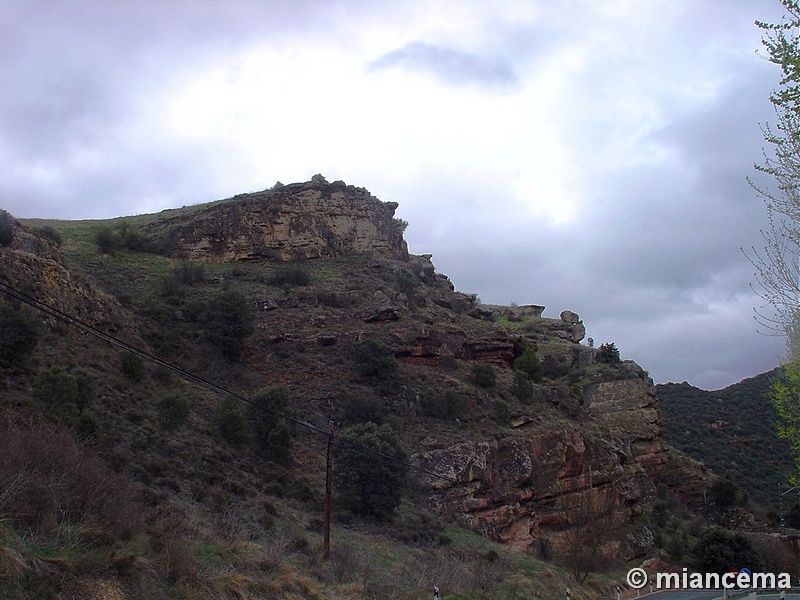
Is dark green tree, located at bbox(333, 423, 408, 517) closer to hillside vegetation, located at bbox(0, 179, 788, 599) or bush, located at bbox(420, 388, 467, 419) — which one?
hillside vegetation, located at bbox(0, 179, 788, 599)

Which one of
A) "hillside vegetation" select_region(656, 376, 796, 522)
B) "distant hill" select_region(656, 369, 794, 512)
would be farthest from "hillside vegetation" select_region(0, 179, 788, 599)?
"distant hill" select_region(656, 369, 794, 512)

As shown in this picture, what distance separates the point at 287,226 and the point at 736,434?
48376 mm

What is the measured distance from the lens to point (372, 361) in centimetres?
3822

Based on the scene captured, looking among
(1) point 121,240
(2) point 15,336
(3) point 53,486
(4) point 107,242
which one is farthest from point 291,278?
(3) point 53,486

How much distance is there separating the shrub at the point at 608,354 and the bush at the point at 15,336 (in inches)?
1995

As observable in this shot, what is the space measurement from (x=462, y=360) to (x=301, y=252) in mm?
21156

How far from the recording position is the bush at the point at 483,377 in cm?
4175

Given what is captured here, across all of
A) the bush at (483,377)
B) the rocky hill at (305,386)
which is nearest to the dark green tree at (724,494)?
the rocky hill at (305,386)

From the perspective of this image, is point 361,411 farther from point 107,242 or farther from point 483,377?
point 107,242

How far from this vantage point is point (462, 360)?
147 feet

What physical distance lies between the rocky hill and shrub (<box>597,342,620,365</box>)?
112 cm

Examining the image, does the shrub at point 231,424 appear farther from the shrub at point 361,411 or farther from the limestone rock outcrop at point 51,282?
the shrub at point 361,411

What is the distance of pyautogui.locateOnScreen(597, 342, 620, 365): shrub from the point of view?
61522mm

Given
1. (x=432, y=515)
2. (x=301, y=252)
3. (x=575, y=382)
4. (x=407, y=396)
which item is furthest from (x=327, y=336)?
(x=575, y=382)
